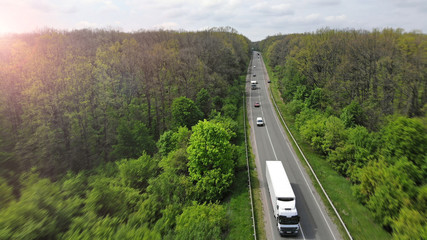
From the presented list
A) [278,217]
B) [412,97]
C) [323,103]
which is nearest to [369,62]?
[323,103]

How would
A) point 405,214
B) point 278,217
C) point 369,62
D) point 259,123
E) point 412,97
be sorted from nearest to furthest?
point 405,214 < point 278,217 < point 412,97 < point 369,62 < point 259,123

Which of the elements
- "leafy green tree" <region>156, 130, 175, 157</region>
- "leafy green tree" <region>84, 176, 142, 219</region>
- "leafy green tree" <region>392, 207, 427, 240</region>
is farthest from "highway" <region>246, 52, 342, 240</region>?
"leafy green tree" <region>84, 176, 142, 219</region>

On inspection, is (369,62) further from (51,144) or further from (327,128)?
(51,144)

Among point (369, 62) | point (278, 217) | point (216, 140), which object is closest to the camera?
point (278, 217)

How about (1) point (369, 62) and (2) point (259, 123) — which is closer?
(1) point (369, 62)

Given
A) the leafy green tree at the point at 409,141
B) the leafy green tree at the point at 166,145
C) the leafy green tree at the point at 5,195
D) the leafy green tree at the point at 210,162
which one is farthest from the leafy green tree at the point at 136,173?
the leafy green tree at the point at 409,141

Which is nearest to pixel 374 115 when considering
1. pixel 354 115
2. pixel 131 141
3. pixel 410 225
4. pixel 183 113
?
pixel 354 115
